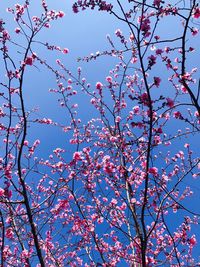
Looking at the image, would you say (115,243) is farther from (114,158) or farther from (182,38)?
(182,38)

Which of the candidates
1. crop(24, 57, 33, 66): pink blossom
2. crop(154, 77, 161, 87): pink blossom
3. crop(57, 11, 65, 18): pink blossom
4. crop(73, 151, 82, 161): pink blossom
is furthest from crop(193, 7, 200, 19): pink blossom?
crop(73, 151, 82, 161): pink blossom

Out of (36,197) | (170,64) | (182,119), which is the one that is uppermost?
(36,197)

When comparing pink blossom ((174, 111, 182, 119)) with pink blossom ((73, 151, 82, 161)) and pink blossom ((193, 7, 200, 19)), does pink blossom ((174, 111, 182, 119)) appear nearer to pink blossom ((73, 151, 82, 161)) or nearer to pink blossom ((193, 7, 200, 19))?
pink blossom ((193, 7, 200, 19))

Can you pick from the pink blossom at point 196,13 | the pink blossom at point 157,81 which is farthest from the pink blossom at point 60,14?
the pink blossom at point 157,81

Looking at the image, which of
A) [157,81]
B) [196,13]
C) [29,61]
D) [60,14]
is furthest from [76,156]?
[196,13]

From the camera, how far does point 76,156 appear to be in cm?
725

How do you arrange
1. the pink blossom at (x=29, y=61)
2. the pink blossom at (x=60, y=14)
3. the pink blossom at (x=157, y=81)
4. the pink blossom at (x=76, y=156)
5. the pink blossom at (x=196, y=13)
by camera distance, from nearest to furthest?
the pink blossom at (x=157, y=81) → the pink blossom at (x=196, y=13) → the pink blossom at (x=29, y=61) → the pink blossom at (x=60, y=14) → the pink blossom at (x=76, y=156)

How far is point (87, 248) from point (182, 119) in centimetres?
464

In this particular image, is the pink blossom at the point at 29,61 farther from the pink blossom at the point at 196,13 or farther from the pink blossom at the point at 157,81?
the pink blossom at the point at 196,13

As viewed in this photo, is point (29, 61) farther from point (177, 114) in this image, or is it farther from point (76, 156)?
point (177, 114)

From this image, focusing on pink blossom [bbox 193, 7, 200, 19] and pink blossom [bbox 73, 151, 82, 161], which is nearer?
pink blossom [bbox 193, 7, 200, 19]

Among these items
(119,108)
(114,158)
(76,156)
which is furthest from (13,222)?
(119,108)

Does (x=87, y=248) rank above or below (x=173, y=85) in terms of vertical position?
below

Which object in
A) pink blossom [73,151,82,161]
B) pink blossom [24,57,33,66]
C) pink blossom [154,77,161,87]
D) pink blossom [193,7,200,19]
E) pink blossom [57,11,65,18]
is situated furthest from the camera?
pink blossom [73,151,82,161]
